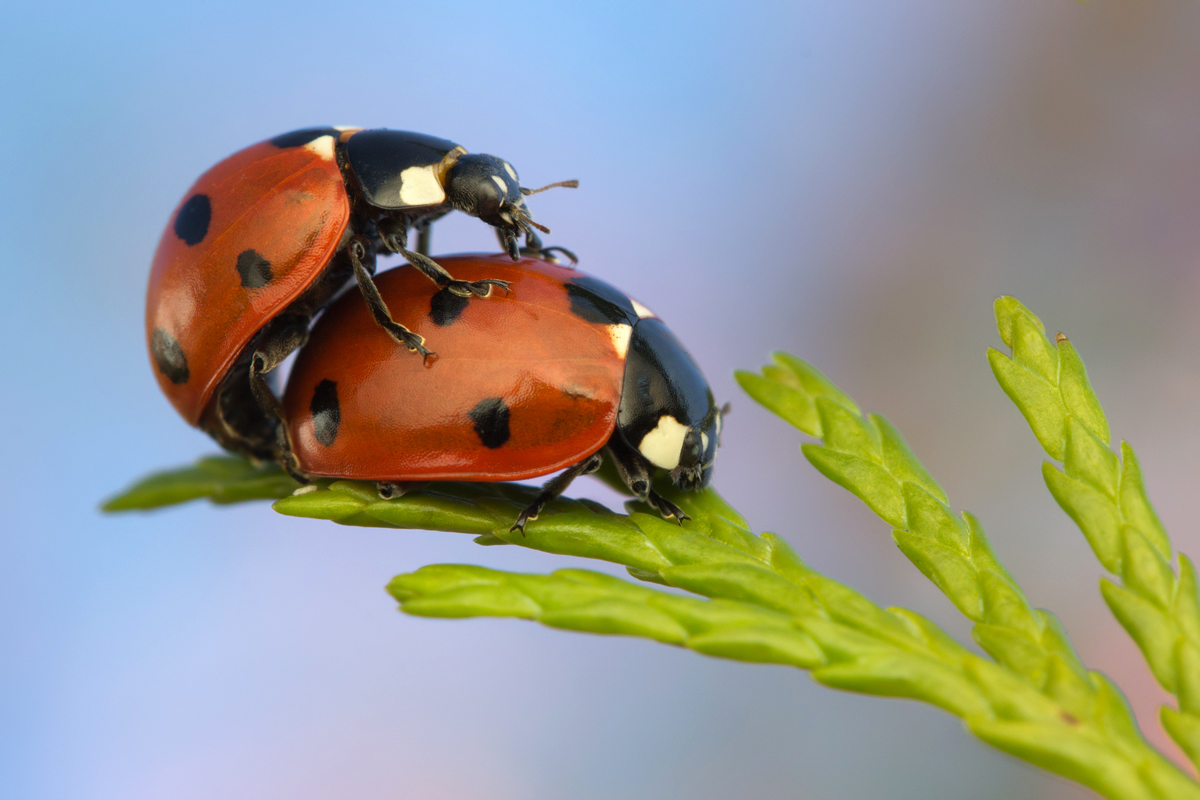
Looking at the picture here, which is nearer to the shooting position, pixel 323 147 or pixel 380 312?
pixel 380 312

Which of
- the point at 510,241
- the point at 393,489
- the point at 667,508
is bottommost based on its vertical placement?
the point at 393,489

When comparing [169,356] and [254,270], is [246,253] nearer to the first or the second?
[254,270]

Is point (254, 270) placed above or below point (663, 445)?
above

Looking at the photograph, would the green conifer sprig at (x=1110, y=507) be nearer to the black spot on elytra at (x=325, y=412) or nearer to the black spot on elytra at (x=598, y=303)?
the black spot on elytra at (x=598, y=303)

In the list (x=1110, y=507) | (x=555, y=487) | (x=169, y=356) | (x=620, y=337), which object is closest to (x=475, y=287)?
(x=620, y=337)

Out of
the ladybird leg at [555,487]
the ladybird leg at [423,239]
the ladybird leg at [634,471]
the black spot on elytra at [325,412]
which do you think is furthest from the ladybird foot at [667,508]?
the ladybird leg at [423,239]

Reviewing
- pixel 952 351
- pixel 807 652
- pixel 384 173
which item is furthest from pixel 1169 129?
pixel 807 652

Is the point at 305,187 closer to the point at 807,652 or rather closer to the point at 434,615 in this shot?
the point at 434,615

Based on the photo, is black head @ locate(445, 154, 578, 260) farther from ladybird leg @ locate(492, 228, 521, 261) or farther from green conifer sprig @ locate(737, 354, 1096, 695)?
green conifer sprig @ locate(737, 354, 1096, 695)
